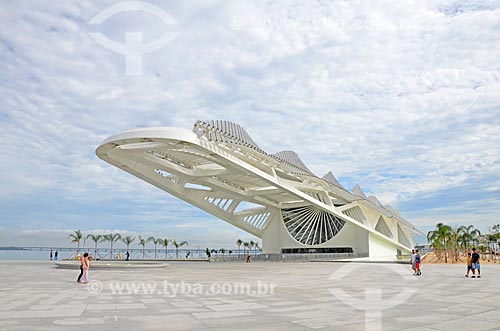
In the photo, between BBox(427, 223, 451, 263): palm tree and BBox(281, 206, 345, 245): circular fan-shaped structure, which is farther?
BBox(281, 206, 345, 245): circular fan-shaped structure

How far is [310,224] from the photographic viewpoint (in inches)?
1860

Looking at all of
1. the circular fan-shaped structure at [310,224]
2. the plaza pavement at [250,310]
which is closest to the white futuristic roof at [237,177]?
the circular fan-shaped structure at [310,224]

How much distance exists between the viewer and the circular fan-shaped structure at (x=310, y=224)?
45.7m

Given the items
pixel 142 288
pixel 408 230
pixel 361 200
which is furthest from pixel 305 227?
pixel 142 288

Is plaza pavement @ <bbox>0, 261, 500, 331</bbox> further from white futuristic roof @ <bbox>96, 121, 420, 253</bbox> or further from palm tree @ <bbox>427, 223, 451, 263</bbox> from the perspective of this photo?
palm tree @ <bbox>427, 223, 451, 263</bbox>

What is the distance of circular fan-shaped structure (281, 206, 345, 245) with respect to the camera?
150ft

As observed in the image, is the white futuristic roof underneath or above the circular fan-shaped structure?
above
